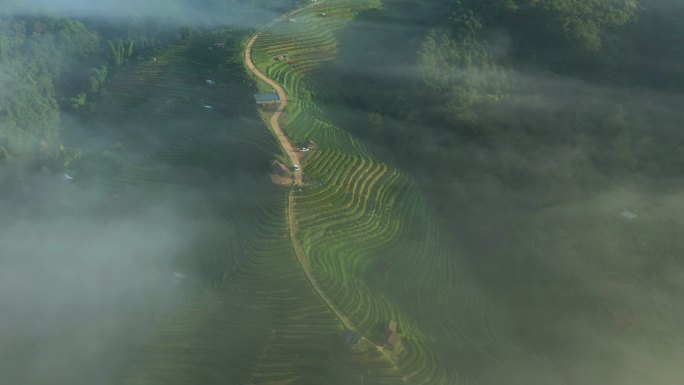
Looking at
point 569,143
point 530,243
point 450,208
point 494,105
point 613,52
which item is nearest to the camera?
point 530,243

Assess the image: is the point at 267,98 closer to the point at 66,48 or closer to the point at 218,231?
the point at 218,231

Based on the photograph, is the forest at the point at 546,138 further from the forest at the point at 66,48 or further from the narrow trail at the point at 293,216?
the forest at the point at 66,48

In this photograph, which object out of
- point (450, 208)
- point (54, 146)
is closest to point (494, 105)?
point (450, 208)

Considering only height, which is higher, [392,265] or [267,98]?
[267,98]

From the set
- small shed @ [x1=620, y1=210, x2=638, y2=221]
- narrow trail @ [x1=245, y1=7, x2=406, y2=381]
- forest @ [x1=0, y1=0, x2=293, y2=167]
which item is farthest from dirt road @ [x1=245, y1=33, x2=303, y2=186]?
small shed @ [x1=620, y1=210, x2=638, y2=221]

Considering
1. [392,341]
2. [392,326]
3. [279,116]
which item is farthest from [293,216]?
[279,116]

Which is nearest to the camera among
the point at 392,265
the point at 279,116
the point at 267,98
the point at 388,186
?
the point at 392,265

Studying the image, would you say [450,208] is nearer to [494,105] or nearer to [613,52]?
[494,105]

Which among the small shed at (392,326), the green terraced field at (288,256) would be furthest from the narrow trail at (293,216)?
the small shed at (392,326)
